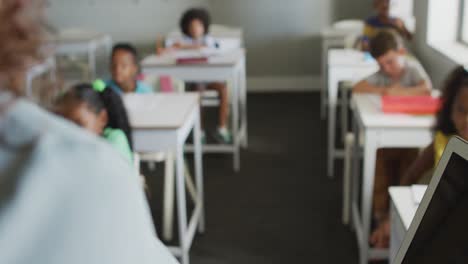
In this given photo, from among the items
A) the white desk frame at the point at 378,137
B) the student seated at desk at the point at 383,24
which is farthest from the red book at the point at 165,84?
the student seated at desk at the point at 383,24

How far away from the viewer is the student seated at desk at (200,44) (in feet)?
15.1

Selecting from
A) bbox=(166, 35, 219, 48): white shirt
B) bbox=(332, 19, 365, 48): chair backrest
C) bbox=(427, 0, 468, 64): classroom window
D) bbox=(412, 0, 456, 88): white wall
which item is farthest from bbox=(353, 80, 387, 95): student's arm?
bbox=(332, 19, 365, 48): chair backrest

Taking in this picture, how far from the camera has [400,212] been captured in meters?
1.61

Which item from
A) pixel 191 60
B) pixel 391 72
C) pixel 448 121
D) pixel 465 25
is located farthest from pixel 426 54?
→ pixel 448 121

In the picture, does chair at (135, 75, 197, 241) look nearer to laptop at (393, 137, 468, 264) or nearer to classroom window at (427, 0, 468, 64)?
classroom window at (427, 0, 468, 64)

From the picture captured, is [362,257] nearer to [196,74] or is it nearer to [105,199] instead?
[196,74]

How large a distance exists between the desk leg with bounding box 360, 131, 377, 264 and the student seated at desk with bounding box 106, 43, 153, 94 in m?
1.44

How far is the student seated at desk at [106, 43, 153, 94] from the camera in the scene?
3415mm

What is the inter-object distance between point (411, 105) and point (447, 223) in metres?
2.11

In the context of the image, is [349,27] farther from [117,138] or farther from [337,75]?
[117,138]

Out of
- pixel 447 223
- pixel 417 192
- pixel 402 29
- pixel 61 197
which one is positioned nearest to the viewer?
pixel 61 197

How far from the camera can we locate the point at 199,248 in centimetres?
300

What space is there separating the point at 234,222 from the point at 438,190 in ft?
8.90

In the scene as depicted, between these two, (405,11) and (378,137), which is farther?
(405,11)
